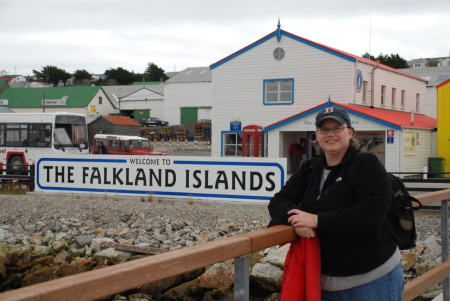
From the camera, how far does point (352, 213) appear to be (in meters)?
2.90

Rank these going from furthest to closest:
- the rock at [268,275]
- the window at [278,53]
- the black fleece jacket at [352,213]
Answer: the window at [278,53] < the rock at [268,275] < the black fleece jacket at [352,213]

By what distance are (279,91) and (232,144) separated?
3968 mm

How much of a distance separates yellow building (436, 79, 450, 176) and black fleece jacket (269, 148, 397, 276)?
2377 centimetres

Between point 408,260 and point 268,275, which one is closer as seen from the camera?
point 268,275

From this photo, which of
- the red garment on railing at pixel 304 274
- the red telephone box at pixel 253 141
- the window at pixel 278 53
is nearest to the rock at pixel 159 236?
the red garment on railing at pixel 304 274

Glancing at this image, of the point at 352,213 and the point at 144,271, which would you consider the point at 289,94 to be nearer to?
the point at 352,213

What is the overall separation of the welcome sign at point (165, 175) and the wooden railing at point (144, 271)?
36.1ft

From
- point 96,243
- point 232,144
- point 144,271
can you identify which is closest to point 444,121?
point 232,144

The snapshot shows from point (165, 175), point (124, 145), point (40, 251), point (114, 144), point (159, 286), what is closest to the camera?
point (159, 286)

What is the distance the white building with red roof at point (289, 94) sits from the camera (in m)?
27.2

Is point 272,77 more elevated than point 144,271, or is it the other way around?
point 272,77

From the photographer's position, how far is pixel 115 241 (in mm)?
12281

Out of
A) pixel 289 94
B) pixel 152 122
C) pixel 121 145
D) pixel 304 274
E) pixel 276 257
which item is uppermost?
pixel 289 94

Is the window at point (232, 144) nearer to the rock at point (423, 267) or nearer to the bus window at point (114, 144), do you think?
the bus window at point (114, 144)
